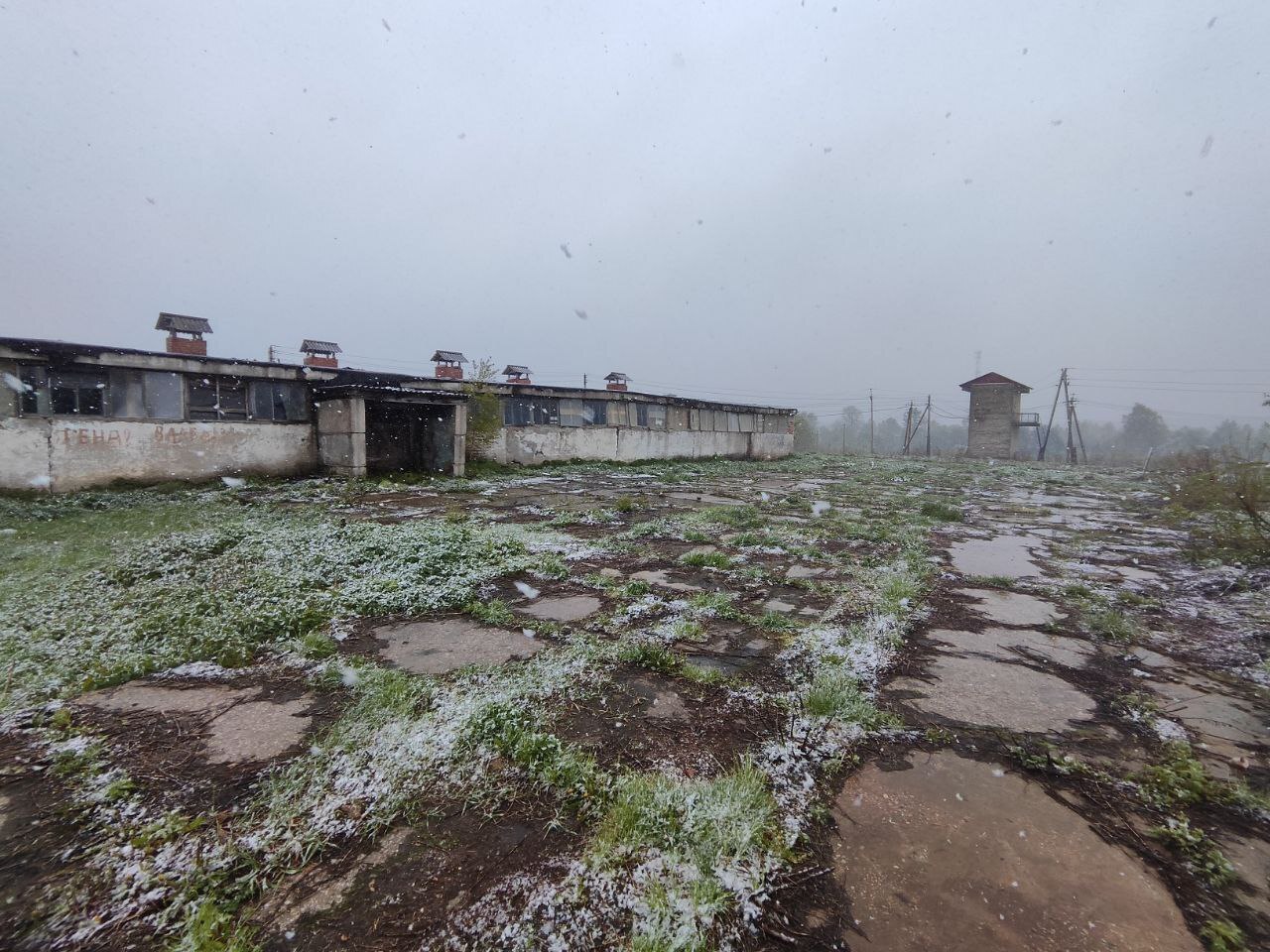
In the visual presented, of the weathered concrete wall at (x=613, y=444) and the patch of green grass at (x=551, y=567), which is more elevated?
the weathered concrete wall at (x=613, y=444)

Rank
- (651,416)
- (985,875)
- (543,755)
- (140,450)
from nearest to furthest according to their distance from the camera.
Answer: (985,875) < (543,755) < (140,450) < (651,416)

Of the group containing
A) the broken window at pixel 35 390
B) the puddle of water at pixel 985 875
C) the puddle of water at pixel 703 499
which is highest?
the broken window at pixel 35 390

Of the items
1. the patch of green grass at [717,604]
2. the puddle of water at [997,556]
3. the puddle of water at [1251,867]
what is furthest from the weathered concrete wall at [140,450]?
the puddle of water at [1251,867]

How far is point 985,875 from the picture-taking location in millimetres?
1598

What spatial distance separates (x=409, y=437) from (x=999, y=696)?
658 inches

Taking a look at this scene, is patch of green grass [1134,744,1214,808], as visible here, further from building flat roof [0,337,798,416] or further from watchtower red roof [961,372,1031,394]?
watchtower red roof [961,372,1031,394]

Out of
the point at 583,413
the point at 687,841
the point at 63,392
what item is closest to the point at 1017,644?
the point at 687,841

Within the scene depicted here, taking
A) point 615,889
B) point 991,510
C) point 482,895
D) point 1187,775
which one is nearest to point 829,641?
point 1187,775

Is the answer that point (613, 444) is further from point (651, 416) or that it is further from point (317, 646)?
point (317, 646)

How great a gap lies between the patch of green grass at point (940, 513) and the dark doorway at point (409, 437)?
11.9 m

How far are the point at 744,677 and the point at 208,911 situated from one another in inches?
91.6

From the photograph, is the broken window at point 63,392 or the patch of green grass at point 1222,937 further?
the broken window at point 63,392

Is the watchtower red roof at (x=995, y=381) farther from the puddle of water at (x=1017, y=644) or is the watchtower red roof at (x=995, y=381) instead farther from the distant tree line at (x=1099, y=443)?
the puddle of water at (x=1017, y=644)

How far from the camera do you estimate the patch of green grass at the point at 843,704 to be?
242cm
